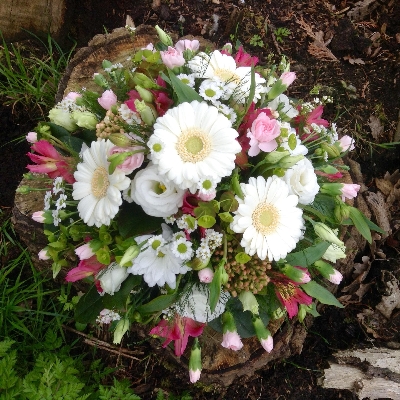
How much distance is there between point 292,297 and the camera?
1233mm

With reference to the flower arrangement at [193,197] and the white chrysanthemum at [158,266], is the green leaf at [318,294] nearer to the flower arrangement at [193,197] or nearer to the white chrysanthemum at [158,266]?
the flower arrangement at [193,197]

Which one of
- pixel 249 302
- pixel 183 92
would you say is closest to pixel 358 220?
pixel 249 302

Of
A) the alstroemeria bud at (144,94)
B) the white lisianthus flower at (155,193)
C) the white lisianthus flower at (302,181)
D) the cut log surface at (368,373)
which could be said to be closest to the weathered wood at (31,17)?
the alstroemeria bud at (144,94)

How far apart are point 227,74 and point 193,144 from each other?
1.03ft

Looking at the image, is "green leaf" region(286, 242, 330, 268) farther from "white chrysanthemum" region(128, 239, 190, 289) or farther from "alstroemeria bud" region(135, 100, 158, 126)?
"alstroemeria bud" region(135, 100, 158, 126)

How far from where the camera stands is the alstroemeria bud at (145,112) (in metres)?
1.07

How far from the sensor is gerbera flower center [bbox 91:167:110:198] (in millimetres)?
1128

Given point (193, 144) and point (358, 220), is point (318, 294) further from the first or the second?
point (193, 144)

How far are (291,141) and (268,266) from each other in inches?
12.7

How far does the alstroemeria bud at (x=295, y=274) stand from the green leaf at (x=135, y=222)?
0.35 m

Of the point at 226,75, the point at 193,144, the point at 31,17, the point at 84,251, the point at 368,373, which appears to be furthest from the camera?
the point at 31,17

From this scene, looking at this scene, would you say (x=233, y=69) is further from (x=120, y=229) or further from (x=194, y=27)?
(x=194, y=27)

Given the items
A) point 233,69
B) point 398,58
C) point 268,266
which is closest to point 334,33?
point 398,58

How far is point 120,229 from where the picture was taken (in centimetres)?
120
